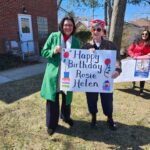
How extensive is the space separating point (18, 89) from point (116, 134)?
11.0ft

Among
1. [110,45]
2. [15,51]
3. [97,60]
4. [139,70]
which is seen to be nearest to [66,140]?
[97,60]

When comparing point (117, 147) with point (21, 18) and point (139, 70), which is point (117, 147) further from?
point (21, 18)

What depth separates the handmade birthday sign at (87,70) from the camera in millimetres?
3775

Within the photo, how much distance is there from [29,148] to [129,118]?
2.06 metres

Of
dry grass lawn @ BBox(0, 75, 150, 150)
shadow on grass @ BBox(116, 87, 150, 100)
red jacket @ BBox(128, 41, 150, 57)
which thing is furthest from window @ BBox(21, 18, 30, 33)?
red jacket @ BBox(128, 41, 150, 57)

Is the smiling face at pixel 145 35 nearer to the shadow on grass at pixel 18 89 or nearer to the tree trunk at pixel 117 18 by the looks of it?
the tree trunk at pixel 117 18

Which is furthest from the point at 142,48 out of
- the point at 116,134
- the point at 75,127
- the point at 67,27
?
the point at 67,27

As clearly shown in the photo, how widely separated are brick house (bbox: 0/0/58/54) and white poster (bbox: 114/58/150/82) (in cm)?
675

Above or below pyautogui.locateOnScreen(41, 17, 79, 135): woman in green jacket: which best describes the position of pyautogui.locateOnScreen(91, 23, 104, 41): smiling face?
above

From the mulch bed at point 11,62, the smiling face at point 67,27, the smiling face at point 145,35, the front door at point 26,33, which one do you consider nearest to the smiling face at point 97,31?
the smiling face at point 67,27

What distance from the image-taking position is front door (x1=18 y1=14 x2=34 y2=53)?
40.8ft

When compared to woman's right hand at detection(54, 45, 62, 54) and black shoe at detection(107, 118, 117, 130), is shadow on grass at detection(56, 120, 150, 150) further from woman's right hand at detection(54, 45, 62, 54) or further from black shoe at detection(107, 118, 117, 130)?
woman's right hand at detection(54, 45, 62, 54)

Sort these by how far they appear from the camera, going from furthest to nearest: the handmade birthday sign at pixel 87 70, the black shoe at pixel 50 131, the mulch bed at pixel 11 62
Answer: the mulch bed at pixel 11 62 < the black shoe at pixel 50 131 < the handmade birthday sign at pixel 87 70

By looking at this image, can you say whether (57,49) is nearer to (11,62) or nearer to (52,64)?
(52,64)
